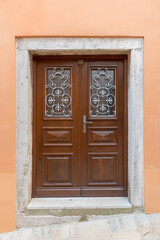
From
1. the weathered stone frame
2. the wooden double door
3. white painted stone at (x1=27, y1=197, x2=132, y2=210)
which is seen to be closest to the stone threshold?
white painted stone at (x1=27, y1=197, x2=132, y2=210)

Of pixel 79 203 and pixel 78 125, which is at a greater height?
pixel 78 125

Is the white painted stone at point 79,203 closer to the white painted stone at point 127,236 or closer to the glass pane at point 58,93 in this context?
the white painted stone at point 127,236

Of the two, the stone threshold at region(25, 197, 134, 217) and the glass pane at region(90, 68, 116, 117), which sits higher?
the glass pane at region(90, 68, 116, 117)

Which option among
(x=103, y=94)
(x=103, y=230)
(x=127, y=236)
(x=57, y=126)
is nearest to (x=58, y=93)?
(x=57, y=126)

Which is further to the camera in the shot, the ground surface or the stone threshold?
the stone threshold

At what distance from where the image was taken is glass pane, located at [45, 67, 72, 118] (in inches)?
137

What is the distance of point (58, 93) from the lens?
3473mm

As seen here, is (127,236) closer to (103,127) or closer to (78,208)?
(78,208)

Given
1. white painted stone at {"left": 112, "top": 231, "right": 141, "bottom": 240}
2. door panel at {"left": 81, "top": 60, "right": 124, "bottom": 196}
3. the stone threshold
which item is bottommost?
white painted stone at {"left": 112, "top": 231, "right": 141, "bottom": 240}

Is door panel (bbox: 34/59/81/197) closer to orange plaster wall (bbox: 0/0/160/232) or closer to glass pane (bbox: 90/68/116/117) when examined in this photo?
glass pane (bbox: 90/68/116/117)

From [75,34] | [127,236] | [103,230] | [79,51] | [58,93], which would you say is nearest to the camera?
[127,236]

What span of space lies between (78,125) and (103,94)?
0.66 meters

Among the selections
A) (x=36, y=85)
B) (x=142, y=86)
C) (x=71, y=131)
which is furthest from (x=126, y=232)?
(x=36, y=85)

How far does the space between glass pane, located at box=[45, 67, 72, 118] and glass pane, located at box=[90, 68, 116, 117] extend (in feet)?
1.30
